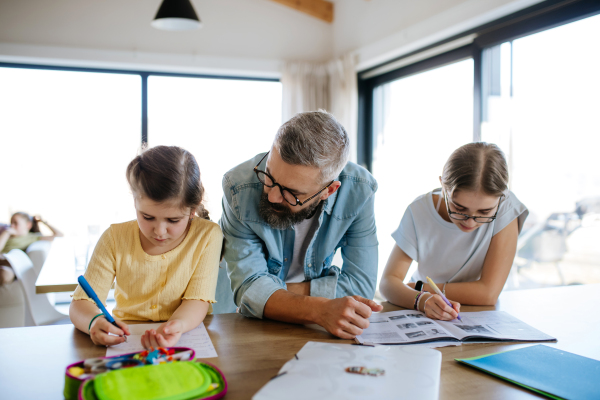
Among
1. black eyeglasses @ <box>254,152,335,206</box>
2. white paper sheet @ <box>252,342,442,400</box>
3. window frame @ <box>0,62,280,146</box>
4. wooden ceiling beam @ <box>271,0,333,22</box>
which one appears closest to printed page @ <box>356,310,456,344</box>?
white paper sheet @ <box>252,342,442,400</box>

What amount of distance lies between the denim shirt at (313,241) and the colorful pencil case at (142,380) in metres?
0.46

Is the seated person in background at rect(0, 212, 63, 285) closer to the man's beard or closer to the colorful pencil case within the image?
the man's beard

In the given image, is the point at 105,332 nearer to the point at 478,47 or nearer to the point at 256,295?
the point at 256,295

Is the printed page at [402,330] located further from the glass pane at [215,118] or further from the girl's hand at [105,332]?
the glass pane at [215,118]

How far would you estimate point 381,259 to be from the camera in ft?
13.4

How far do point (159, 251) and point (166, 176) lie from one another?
0.75ft

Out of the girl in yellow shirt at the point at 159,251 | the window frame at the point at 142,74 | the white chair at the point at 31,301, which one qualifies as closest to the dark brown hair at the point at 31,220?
the window frame at the point at 142,74

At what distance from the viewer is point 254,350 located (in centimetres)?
101

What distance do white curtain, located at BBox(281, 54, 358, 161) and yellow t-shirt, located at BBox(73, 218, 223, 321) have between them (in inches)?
125

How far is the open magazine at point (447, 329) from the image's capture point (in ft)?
3.61

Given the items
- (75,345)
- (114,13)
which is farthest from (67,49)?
(75,345)

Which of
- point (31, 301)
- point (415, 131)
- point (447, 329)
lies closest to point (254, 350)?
point (447, 329)

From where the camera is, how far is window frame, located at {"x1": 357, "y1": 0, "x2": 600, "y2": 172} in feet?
8.02

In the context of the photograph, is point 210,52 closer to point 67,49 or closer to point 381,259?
point 67,49
